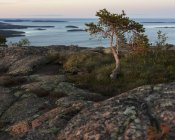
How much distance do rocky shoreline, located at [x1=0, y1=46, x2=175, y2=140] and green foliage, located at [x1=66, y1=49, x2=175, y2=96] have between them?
1.38 meters

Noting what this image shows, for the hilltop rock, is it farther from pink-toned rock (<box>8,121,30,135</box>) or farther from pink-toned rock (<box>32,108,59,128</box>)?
pink-toned rock (<box>8,121,30,135</box>)

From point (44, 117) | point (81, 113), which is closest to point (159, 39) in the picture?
point (81, 113)

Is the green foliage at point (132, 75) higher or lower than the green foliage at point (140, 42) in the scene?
lower

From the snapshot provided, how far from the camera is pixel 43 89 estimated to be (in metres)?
21.4

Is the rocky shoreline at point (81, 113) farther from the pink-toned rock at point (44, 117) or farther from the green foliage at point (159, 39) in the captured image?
the green foliage at point (159, 39)

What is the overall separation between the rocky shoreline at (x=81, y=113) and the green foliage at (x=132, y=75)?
1.38 meters

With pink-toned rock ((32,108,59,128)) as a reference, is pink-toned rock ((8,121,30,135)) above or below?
below

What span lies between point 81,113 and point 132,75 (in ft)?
28.2

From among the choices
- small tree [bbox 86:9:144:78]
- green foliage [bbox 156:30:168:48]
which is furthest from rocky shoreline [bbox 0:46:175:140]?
green foliage [bbox 156:30:168:48]

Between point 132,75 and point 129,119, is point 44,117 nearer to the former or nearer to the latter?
point 129,119

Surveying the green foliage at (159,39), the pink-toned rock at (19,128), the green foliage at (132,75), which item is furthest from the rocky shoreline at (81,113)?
the green foliage at (159,39)

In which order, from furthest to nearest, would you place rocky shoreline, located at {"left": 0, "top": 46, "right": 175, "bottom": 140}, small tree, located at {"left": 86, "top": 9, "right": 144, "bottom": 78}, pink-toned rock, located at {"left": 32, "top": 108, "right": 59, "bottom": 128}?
small tree, located at {"left": 86, "top": 9, "right": 144, "bottom": 78}, pink-toned rock, located at {"left": 32, "top": 108, "right": 59, "bottom": 128}, rocky shoreline, located at {"left": 0, "top": 46, "right": 175, "bottom": 140}

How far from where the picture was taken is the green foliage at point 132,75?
22.2 meters

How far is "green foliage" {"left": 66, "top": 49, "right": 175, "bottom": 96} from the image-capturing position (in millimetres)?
22172
